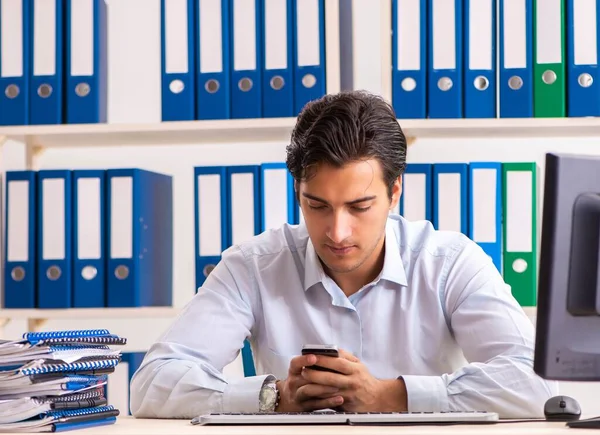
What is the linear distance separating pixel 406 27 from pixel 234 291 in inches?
35.1

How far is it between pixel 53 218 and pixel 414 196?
3.22 feet

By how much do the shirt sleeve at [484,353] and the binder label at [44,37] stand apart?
4.16 feet

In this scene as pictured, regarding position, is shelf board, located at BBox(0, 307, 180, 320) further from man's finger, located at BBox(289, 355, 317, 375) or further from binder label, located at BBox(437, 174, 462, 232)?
man's finger, located at BBox(289, 355, 317, 375)

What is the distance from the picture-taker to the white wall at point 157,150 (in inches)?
114

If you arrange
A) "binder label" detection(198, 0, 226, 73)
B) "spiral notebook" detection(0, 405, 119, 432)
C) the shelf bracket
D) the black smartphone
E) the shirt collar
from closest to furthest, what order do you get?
1. "spiral notebook" detection(0, 405, 119, 432)
2. the black smartphone
3. the shirt collar
4. "binder label" detection(198, 0, 226, 73)
5. the shelf bracket

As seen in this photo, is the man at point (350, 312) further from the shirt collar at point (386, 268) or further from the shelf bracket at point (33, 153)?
the shelf bracket at point (33, 153)

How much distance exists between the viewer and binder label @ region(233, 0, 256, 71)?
8.11 feet

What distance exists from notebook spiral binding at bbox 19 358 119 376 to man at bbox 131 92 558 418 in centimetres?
15

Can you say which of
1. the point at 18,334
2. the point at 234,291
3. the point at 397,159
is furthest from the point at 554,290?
the point at 18,334

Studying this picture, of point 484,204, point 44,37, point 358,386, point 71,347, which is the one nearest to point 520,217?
point 484,204

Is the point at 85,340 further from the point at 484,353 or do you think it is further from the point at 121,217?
the point at 121,217

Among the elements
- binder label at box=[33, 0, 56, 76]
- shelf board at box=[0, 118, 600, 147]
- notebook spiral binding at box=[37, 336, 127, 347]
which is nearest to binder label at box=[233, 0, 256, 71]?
shelf board at box=[0, 118, 600, 147]

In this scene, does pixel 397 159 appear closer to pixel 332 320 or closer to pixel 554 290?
pixel 332 320

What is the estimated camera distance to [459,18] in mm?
2418
